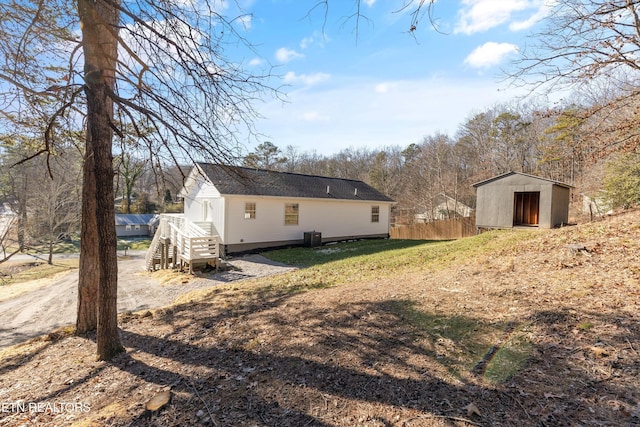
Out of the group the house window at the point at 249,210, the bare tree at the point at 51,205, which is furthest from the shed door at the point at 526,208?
the bare tree at the point at 51,205

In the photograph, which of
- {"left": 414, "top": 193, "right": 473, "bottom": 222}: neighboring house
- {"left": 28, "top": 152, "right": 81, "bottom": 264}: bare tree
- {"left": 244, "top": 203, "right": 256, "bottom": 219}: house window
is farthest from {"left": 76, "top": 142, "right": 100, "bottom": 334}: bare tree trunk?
{"left": 414, "top": 193, "right": 473, "bottom": 222}: neighboring house

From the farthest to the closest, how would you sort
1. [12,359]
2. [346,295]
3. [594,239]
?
[594,239]
[346,295]
[12,359]

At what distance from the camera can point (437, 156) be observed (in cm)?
2897

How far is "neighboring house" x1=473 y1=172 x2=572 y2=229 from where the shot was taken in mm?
13023

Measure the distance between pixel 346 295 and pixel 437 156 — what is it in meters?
26.7

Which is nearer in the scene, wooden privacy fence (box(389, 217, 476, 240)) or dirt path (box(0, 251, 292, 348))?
dirt path (box(0, 251, 292, 348))

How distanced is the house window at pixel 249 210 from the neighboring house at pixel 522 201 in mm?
10705

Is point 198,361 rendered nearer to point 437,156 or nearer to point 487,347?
point 487,347

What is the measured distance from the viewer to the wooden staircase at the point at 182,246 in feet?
37.1

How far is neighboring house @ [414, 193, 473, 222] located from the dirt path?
21.2m

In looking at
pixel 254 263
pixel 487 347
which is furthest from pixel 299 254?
pixel 487 347

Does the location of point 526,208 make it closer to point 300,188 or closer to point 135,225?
Result: point 300,188

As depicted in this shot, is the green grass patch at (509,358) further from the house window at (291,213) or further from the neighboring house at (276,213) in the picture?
the house window at (291,213)

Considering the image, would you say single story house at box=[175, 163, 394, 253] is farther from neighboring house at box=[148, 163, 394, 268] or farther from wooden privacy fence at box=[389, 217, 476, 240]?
wooden privacy fence at box=[389, 217, 476, 240]
